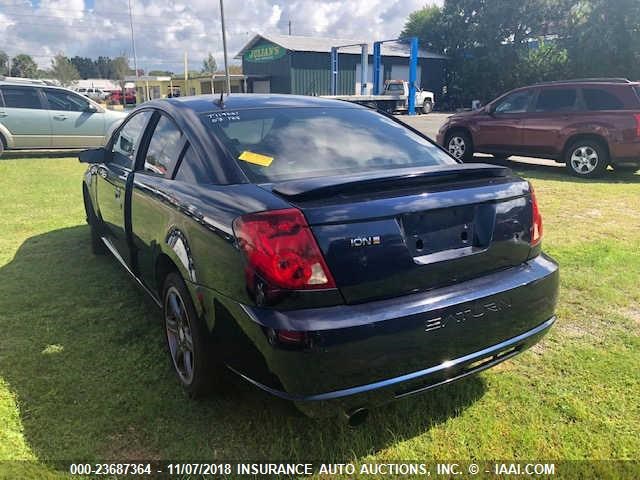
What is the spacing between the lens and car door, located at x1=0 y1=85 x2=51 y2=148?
11766 millimetres

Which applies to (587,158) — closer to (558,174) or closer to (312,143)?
(558,174)

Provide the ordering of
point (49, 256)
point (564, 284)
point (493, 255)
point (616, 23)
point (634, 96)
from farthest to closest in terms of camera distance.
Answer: point (616, 23) < point (634, 96) < point (49, 256) < point (564, 284) < point (493, 255)

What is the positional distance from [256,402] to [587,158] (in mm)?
8423

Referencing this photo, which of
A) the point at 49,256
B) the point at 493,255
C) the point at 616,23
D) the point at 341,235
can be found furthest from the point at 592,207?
the point at 616,23

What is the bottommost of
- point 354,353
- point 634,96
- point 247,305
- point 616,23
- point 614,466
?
point 614,466

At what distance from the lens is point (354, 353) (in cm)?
197

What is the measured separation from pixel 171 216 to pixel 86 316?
149cm

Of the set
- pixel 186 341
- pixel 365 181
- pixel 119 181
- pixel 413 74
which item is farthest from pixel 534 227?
pixel 413 74

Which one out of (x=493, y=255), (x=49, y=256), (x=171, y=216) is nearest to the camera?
(x=493, y=255)

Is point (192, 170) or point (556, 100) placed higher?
point (556, 100)

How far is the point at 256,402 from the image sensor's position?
2682 mm

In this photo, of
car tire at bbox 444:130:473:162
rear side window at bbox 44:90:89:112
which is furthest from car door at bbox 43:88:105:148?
car tire at bbox 444:130:473:162

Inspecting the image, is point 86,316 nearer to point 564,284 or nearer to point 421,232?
point 421,232

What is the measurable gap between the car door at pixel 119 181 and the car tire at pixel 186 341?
96 centimetres
